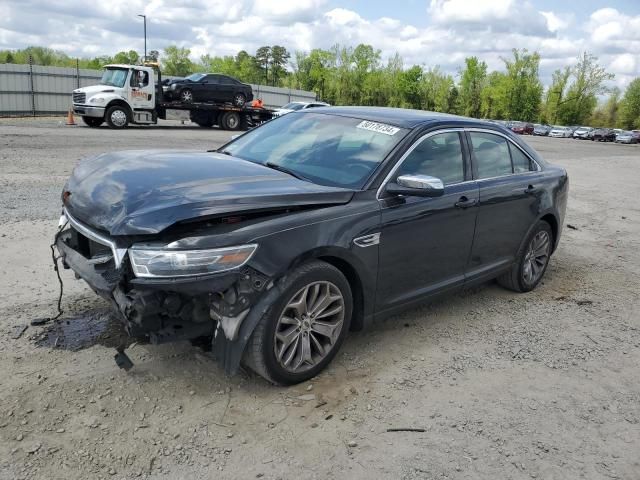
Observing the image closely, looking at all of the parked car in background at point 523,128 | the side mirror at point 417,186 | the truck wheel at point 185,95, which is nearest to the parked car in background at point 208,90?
the truck wheel at point 185,95

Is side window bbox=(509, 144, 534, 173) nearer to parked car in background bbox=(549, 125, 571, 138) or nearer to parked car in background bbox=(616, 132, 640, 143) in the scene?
parked car in background bbox=(616, 132, 640, 143)

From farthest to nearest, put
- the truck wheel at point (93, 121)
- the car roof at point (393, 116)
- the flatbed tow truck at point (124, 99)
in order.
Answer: the truck wheel at point (93, 121), the flatbed tow truck at point (124, 99), the car roof at point (393, 116)

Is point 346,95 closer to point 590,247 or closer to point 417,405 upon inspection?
point 590,247

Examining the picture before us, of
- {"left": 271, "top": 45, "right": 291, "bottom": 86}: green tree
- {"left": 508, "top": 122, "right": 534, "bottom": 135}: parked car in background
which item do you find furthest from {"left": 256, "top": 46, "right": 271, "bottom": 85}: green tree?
{"left": 508, "top": 122, "right": 534, "bottom": 135}: parked car in background

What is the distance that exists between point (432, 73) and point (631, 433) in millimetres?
78191

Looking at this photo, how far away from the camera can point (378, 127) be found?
423 cm

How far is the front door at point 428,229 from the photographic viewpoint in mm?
3838

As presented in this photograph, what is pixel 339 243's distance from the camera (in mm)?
3453

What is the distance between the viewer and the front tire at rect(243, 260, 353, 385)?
126 inches

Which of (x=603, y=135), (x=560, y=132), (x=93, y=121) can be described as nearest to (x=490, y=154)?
(x=93, y=121)

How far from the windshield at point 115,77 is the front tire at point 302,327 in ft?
67.9

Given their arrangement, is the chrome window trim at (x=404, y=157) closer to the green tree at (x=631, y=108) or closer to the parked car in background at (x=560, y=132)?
the parked car in background at (x=560, y=132)

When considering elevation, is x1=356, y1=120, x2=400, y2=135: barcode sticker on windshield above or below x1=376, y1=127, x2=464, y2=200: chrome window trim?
above

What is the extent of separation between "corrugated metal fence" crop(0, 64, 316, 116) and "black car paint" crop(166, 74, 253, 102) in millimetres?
8826
